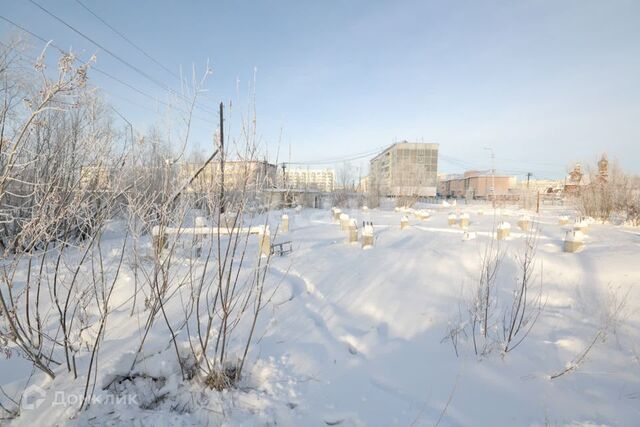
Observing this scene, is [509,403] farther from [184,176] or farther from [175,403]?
[184,176]

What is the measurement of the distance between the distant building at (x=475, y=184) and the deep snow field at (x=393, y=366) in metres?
44.0

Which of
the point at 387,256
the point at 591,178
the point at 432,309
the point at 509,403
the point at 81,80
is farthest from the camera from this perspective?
the point at 591,178

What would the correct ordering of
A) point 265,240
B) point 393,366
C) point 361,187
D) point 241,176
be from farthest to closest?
point 361,187
point 265,240
point 393,366
point 241,176

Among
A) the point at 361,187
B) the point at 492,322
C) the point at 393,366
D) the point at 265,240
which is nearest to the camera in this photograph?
the point at 393,366

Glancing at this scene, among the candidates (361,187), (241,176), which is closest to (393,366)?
(241,176)

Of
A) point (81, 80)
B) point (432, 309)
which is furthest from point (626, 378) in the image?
point (81, 80)

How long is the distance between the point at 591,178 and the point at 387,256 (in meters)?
20.3

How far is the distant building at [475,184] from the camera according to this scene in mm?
50312

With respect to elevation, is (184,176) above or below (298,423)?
above

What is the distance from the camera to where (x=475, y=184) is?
189 feet

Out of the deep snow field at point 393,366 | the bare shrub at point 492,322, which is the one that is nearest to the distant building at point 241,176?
the deep snow field at point 393,366

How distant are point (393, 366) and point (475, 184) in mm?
62551

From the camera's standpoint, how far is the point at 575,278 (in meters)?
5.57

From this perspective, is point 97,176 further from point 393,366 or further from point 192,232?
point 393,366
